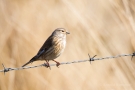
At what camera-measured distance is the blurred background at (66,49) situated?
7.24 meters

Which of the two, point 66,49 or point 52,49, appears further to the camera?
point 66,49

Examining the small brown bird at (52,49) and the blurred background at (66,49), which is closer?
the small brown bird at (52,49)

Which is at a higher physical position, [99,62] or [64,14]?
[64,14]

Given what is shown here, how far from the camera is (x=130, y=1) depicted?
6.93 m

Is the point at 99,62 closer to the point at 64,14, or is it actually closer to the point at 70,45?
the point at 70,45

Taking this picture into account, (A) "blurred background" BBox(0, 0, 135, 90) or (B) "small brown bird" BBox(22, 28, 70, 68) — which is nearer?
(B) "small brown bird" BBox(22, 28, 70, 68)

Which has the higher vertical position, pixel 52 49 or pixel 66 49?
pixel 66 49

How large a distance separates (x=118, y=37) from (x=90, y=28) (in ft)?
4.25

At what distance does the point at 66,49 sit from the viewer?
7.64m

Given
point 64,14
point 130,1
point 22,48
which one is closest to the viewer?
point 130,1

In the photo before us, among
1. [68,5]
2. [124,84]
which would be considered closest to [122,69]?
[124,84]

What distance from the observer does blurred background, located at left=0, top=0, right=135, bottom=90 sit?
7.24m

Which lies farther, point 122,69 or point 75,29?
point 75,29

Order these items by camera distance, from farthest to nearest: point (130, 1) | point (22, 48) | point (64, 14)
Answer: point (64, 14) < point (22, 48) < point (130, 1)
